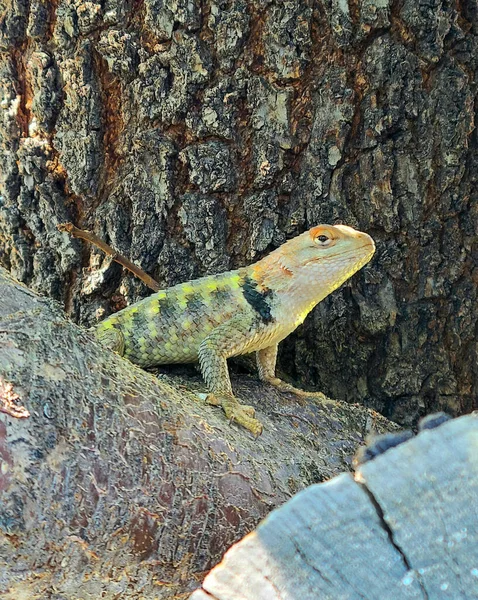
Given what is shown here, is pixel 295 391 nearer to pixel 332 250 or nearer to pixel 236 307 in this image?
pixel 236 307

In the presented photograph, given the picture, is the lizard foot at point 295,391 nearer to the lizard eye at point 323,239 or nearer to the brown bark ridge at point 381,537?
the lizard eye at point 323,239

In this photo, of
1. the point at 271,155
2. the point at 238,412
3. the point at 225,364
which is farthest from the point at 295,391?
the point at 271,155

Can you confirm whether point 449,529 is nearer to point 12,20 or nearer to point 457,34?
point 457,34

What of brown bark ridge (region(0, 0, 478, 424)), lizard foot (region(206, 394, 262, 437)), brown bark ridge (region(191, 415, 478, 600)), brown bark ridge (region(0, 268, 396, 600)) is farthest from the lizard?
brown bark ridge (region(191, 415, 478, 600))

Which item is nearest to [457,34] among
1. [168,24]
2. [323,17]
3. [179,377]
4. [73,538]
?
[323,17]

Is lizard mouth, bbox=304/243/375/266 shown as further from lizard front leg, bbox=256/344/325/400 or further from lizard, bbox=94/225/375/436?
lizard front leg, bbox=256/344/325/400
